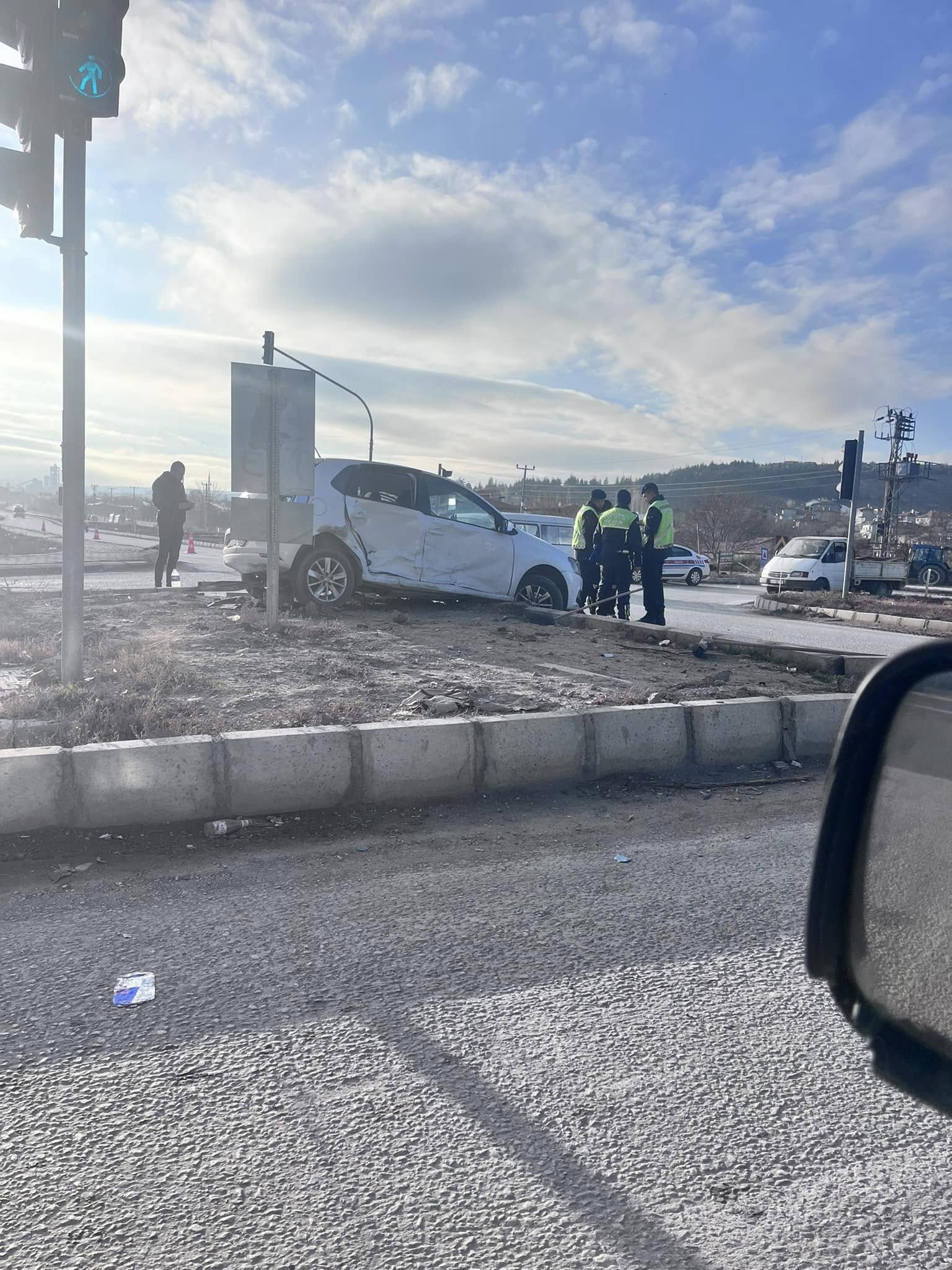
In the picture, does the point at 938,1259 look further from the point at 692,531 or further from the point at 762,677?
the point at 692,531

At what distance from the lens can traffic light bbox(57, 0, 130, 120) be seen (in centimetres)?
521

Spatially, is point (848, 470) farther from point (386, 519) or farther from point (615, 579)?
point (386, 519)

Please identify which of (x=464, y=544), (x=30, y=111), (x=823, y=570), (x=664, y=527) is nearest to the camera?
(x=30, y=111)

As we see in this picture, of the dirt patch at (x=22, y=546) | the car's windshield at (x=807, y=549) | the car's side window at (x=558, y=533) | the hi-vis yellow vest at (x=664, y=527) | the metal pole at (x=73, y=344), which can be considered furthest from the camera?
the dirt patch at (x=22, y=546)

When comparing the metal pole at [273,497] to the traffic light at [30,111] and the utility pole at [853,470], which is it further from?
the utility pole at [853,470]

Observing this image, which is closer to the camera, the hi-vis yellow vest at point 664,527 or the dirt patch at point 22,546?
the hi-vis yellow vest at point 664,527

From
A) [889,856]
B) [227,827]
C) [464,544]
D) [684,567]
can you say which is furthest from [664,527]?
[684,567]

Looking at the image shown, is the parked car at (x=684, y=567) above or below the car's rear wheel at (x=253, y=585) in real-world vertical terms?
above

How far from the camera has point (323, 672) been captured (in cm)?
703

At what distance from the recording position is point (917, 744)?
1.36m

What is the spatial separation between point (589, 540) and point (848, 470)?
5700 millimetres

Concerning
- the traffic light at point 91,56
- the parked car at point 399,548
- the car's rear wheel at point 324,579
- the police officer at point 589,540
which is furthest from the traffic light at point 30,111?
the police officer at point 589,540

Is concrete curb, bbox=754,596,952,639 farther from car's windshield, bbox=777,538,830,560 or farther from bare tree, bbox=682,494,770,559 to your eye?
bare tree, bbox=682,494,770,559

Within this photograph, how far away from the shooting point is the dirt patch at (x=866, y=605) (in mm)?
17906
